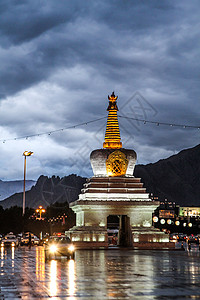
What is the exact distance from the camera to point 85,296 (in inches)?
615

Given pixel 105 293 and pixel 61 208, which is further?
pixel 61 208

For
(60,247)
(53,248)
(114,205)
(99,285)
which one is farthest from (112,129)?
(99,285)

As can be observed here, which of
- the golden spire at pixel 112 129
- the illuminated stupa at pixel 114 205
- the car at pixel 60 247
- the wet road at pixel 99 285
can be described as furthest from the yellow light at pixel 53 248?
the golden spire at pixel 112 129

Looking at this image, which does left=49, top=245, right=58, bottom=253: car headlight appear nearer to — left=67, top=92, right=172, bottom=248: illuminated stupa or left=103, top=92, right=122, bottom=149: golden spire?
left=67, top=92, right=172, bottom=248: illuminated stupa

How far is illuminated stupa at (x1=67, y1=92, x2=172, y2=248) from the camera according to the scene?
197 feet

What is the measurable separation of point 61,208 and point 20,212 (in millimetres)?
27337

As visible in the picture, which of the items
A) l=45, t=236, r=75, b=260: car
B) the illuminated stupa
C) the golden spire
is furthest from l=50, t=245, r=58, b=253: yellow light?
the golden spire

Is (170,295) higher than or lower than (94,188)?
lower

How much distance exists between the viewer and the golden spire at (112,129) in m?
68.1

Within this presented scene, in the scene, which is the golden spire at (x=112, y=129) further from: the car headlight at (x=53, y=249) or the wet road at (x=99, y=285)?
the wet road at (x=99, y=285)

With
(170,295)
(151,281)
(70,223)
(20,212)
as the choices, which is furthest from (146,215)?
(70,223)

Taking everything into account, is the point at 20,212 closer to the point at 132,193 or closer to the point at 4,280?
the point at 132,193

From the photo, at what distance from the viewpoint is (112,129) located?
6875 cm

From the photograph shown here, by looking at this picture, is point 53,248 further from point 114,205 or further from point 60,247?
point 114,205
